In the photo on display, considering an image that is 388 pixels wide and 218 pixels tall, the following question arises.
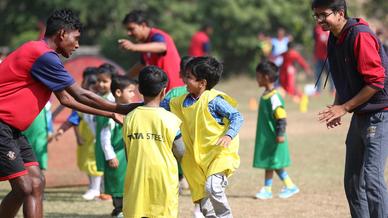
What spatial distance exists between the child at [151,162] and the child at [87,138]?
3579mm

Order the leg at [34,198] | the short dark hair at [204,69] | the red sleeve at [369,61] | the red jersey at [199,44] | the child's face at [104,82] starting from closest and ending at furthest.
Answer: the red sleeve at [369,61] → the leg at [34,198] → the short dark hair at [204,69] → the child's face at [104,82] → the red jersey at [199,44]

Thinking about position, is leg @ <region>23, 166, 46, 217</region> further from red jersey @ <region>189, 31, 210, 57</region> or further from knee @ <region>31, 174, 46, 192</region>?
red jersey @ <region>189, 31, 210, 57</region>

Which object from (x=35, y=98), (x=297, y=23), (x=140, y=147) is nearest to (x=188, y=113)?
(x=140, y=147)

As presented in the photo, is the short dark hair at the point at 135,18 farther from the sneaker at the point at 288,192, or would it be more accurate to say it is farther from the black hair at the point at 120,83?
the sneaker at the point at 288,192

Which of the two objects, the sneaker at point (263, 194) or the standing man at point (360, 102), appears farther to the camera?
the sneaker at point (263, 194)

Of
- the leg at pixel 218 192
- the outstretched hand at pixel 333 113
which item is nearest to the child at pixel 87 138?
the leg at pixel 218 192

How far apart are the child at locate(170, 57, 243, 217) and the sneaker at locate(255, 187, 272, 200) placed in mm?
2498

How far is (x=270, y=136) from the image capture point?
9.77 meters

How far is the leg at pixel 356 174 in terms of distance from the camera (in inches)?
257

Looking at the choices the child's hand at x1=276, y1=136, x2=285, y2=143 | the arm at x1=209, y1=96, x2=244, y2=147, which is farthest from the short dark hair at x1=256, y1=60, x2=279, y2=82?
the arm at x1=209, y1=96, x2=244, y2=147

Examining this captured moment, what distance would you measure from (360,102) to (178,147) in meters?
1.45

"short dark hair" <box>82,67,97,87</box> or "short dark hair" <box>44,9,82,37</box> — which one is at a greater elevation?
"short dark hair" <box>44,9,82,37</box>

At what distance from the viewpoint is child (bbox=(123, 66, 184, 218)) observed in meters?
6.20

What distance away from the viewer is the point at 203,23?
93.2ft
